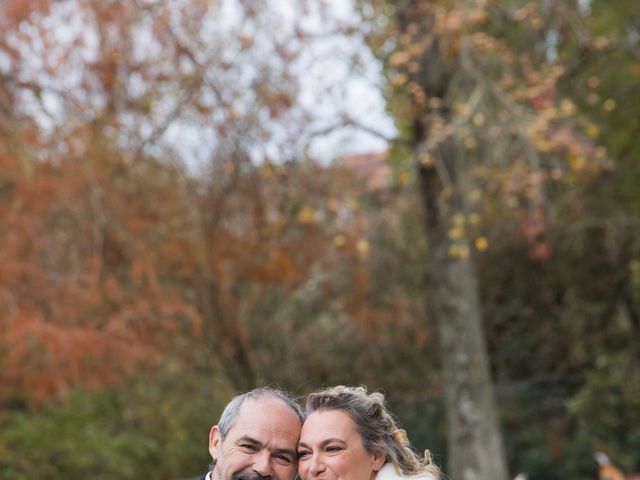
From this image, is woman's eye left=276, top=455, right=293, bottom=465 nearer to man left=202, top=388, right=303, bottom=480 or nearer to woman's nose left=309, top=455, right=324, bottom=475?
man left=202, top=388, right=303, bottom=480

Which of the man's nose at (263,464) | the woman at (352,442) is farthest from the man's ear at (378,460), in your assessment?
the man's nose at (263,464)

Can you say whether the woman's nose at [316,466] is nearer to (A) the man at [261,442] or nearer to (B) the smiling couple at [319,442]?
(B) the smiling couple at [319,442]

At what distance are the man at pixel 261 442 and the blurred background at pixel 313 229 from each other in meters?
5.79

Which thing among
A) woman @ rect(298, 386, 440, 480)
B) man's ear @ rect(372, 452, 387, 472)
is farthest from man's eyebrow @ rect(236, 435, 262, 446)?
man's ear @ rect(372, 452, 387, 472)

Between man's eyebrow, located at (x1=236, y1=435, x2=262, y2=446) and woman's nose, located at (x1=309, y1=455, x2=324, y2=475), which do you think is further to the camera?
man's eyebrow, located at (x1=236, y1=435, x2=262, y2=446)

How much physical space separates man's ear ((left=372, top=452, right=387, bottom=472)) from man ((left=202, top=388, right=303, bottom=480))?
0.23 meters

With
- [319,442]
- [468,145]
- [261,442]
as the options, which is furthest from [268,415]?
[468,145]

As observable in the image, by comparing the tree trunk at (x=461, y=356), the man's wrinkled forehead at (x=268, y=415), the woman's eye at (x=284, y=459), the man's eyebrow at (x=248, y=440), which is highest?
the tree trunk at (x=461, y=356)

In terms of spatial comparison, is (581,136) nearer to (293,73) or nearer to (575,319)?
(293,73)

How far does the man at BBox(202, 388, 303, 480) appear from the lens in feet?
11.0

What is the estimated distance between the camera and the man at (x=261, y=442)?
335 centimetres

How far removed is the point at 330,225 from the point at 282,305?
2.00 metres

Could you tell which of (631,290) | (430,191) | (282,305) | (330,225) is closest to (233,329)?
(282,305)

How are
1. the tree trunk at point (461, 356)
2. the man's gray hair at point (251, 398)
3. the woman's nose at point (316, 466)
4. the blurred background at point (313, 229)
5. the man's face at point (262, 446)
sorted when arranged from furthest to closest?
the tree trunk at point (461, 356)
the blurred background at point (313, 229)
the man's gray hair at point (251, 398)
the man's face at point (262, 446)
the woman's nose at point (316, 466)
